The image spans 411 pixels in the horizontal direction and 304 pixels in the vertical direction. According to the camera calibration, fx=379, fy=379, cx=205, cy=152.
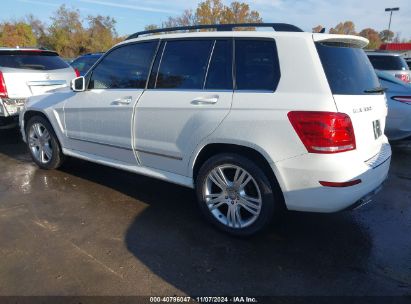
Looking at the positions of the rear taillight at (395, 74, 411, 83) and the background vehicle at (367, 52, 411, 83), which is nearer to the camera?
the rear taillight at (395, 74, 411, 83)

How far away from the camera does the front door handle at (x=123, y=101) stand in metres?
3.90

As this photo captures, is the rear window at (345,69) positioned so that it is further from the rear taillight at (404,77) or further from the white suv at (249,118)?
the rear taillight at (404,77)

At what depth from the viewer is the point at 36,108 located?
16.7 ft

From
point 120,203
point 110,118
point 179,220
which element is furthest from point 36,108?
point 179,220

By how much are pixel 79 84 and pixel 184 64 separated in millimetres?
1489

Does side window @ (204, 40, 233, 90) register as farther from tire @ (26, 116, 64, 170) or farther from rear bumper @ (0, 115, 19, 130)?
rear bumper @ (0, 115, 19, 130)

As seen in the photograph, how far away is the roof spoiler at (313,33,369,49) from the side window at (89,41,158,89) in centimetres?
166

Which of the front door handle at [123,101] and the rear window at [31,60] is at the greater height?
the rear window at [31,60]

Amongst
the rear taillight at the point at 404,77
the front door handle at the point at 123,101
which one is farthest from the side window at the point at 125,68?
the rear taillight at the point at 404,77

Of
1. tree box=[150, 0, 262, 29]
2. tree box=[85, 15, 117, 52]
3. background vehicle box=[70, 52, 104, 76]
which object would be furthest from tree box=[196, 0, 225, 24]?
background vehicle box=[70, 52, 104, 76]

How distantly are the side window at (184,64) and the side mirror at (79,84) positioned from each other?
1108 millimetres

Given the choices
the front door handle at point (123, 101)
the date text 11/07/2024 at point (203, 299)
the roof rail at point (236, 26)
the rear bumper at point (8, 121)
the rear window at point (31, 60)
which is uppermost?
the roof rail at point (236, 26)

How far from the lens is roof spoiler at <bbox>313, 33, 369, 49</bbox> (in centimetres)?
306

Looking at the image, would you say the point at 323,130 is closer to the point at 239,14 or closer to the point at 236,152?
the point at 236,152
